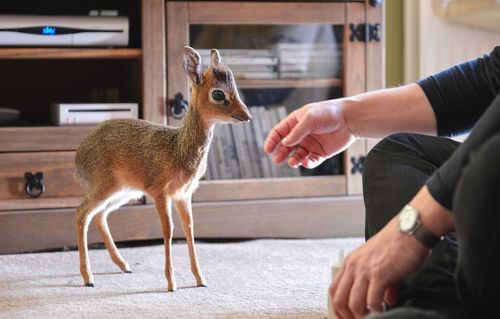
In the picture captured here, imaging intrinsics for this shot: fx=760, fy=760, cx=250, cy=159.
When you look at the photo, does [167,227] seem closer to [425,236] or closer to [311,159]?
[311,159]

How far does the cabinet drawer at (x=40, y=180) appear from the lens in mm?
2053

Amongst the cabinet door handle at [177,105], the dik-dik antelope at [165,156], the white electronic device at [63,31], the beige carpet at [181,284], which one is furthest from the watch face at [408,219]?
the white electronic device at [63,31]

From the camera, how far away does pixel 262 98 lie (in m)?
2.28

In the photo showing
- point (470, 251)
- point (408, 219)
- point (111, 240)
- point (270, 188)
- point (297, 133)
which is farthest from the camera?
point (270, 188)

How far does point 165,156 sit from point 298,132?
1.57 feet

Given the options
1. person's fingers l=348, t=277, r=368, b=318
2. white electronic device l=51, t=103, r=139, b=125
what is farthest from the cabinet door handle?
person's fingers l=348, t=277, r=368, b=318

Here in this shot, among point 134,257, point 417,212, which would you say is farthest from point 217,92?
point 417,212

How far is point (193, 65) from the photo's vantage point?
154 centimetres

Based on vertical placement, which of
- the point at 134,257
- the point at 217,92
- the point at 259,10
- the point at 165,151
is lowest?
the point at 134,257

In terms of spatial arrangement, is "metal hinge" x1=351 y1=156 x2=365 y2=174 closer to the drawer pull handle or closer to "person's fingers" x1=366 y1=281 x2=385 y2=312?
the drawer pull handle

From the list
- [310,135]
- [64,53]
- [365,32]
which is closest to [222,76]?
[310,135]

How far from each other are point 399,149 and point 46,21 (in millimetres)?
1281

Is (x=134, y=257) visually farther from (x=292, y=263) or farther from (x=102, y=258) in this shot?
(x=292, y=263)

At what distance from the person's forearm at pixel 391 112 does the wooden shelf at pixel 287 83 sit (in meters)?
0.97
